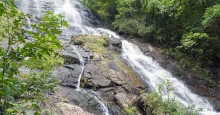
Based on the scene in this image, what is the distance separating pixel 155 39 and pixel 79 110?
10.9m

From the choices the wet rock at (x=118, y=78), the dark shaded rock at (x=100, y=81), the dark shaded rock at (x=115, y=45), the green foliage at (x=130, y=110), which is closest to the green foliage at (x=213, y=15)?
the dark shaded rock at (x=115, y=45)

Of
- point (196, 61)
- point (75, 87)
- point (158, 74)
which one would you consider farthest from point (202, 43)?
point (75, 87)

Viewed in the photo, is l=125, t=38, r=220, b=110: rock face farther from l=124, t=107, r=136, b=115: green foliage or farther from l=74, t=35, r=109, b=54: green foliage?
l=124, t=107, r=136, b=115: green foliage

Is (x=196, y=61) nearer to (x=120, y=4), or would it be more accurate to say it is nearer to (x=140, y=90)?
(x=140, y=90)

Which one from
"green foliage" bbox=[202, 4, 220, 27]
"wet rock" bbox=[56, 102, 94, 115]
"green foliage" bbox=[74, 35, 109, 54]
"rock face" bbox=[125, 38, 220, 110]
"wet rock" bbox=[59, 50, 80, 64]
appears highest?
"green foliage" bbox=[202, 4, 220, 27]

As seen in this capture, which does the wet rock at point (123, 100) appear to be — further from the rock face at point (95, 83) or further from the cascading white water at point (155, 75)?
the cascading white water at point (155, 75)

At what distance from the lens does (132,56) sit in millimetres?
13953

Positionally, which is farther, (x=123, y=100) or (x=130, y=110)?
(x=123, y=100)

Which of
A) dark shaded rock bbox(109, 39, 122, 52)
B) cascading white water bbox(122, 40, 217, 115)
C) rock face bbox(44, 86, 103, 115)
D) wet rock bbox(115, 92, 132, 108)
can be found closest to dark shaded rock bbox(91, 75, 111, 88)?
wet rock bbox(115, 92, 132, 108)

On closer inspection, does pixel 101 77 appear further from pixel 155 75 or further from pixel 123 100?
pixel 155 75

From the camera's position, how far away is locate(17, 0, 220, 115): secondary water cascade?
10922 millimetres

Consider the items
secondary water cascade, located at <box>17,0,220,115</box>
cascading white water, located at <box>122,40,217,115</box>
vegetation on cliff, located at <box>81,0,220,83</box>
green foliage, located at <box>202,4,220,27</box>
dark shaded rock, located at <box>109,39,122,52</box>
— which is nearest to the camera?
cascading white water, located at <box>122,40,217,115</box>

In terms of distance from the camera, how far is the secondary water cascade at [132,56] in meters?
10.9

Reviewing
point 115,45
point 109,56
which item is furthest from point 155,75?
point 115,45
